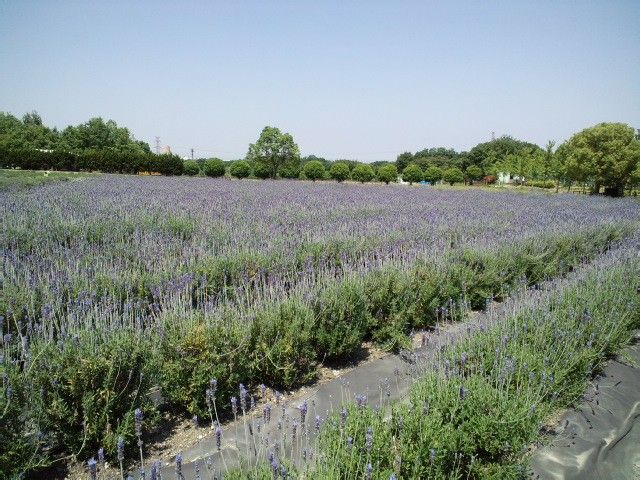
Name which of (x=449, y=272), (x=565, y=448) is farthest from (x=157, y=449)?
(x=449, y=272)

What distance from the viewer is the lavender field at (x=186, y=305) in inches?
98.3

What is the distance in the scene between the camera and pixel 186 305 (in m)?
4.14

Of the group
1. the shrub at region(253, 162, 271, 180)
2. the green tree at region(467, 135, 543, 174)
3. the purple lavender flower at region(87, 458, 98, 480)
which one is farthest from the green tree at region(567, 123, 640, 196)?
the green tree at region(467, 135, 543, 174)

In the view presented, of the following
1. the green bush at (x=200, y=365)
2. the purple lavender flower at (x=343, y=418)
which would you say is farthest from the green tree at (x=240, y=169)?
the purple lavender flower at (x=343, y=418)

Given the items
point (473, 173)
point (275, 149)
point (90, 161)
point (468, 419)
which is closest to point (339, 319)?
point (468, 419)

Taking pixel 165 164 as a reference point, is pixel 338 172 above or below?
below

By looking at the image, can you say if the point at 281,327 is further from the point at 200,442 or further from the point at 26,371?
the point at 26,371

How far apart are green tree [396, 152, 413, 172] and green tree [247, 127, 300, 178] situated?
4371 centimetres

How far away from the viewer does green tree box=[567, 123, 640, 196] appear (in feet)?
105

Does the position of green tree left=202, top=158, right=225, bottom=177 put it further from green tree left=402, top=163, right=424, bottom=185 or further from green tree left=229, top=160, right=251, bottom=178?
green tree left=402, top=163, right=424, bottom=185

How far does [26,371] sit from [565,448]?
3761 millimetres

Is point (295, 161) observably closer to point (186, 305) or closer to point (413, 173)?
point (413, 173)

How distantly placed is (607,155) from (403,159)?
68.8 metres

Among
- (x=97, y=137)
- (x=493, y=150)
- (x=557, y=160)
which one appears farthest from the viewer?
(x=493, y=150)
